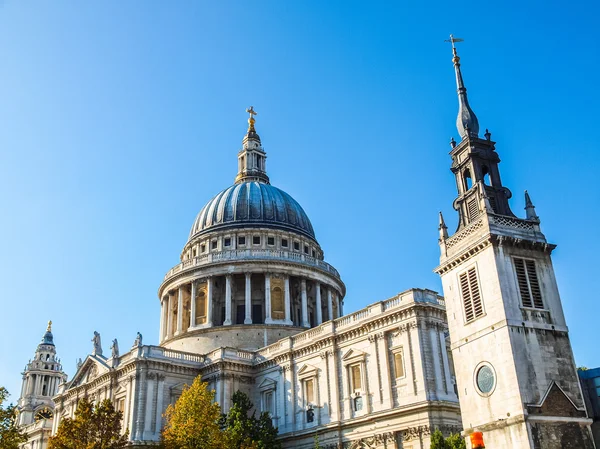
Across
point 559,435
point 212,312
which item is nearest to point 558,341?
point 559,435

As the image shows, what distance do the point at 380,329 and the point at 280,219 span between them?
103 feet

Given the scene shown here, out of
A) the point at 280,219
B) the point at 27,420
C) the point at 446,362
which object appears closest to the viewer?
the point at 446,362

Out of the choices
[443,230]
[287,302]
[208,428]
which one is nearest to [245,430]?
[208,428]

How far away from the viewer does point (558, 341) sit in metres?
29.7

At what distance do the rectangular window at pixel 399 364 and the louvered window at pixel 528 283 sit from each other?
1455 cm

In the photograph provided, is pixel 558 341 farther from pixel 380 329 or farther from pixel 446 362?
pixel 380 329

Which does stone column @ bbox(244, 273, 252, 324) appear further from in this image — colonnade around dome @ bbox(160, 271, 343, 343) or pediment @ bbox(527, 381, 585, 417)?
pediment @ bbox(527, 381, 585, 417)

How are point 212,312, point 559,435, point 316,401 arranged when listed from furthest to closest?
point 212,312, point 316,401, point 559,435

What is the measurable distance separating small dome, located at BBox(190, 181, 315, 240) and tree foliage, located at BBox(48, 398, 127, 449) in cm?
3429

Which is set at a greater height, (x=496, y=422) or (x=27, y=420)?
(x=27, y=420)

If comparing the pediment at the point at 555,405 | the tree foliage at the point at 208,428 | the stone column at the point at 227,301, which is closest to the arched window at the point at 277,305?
the stone column at the point at 227,301

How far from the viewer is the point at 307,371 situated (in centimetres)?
4959

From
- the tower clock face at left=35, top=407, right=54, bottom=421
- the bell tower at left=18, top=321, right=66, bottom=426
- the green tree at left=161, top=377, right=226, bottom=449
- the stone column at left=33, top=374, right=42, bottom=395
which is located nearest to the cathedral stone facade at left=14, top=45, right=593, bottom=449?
the green tree at left=161, top=377, right=226, bottom=449

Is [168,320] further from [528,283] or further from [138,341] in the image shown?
[528,283]
